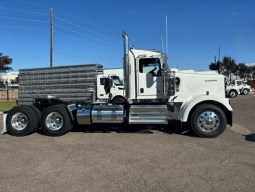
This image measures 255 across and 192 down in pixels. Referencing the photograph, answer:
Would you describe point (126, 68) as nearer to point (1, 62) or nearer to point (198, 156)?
point (198, 156)

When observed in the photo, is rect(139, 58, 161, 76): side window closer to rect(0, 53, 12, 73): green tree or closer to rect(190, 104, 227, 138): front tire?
rect(190, 104, 227, 138): front tire

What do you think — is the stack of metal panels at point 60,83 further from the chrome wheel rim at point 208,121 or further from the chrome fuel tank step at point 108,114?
the chrome wheel rim at point 208,121

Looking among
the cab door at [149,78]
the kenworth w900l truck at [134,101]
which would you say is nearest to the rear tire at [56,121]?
the kenworth w900l truck at [134,101]

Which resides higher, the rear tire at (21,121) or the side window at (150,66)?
the side window at (150,66)

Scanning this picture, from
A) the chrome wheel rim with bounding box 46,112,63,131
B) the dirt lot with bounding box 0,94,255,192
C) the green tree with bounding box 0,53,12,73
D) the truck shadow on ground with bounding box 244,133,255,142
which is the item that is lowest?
the dirt lot with bounding box 0,94,255,192

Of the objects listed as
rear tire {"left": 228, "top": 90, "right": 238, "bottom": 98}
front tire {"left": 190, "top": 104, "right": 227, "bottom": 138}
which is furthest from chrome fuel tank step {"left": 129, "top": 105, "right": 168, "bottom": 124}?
rear tire {"left": 228, "top": 90, "right": 238, "bottom": 98}

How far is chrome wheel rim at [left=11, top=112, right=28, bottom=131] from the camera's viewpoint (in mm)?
6915

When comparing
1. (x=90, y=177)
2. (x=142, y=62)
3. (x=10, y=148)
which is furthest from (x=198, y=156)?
(x=10, y=148)

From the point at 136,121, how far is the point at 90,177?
3130mm

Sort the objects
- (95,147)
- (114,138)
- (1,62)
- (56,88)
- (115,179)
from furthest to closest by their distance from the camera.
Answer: (1,62) < (56,88) < (114,138) < (95,147) < (115,179)

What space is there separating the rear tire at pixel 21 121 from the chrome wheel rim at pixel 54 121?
1.62 feet

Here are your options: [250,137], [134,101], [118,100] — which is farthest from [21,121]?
[250,137]

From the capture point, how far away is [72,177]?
3631 mm

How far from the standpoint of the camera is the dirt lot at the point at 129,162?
334 cm
